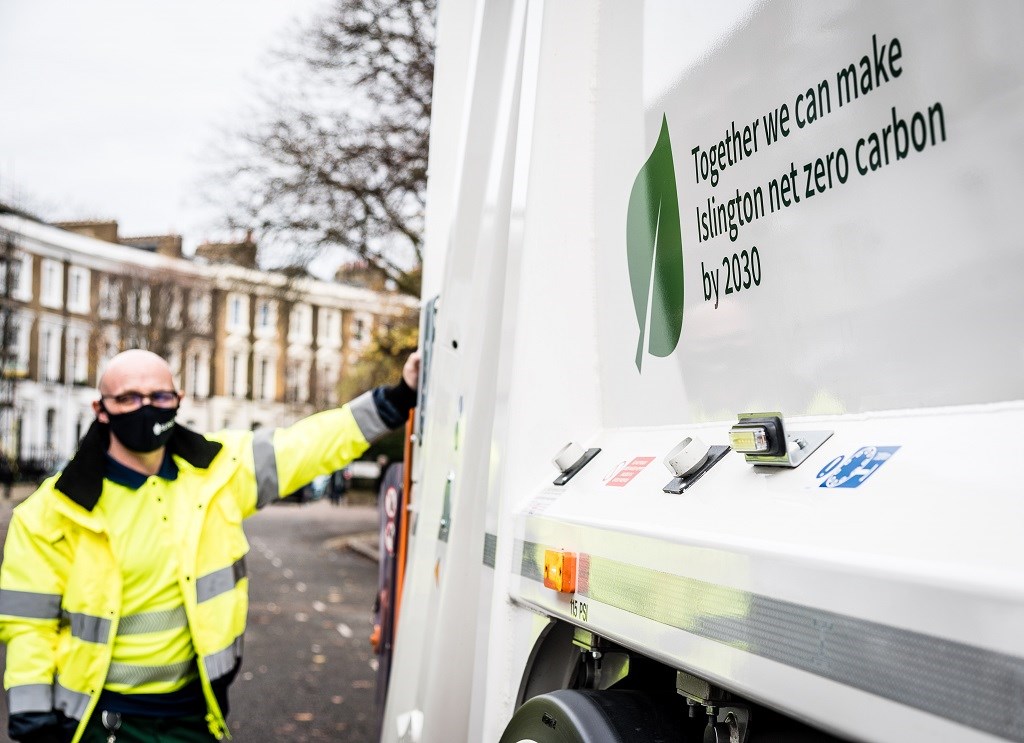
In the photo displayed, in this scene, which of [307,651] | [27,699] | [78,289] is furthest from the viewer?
[78,289]

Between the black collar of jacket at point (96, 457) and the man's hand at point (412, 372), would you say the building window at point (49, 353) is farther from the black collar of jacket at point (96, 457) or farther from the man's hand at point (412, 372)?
the man's hand at point (412, 372)

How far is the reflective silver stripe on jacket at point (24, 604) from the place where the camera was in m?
2.84

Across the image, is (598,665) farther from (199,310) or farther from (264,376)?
(264,376)

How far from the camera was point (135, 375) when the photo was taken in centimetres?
315

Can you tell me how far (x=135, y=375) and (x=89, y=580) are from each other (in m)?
0.65

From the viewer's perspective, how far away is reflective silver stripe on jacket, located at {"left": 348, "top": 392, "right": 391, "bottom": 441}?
Answer: 3410mm

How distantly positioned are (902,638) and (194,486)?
103 inches

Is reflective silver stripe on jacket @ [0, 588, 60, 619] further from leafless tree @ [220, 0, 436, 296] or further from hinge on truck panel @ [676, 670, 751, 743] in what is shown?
leafless tree @ [220, 0, 436, 296]

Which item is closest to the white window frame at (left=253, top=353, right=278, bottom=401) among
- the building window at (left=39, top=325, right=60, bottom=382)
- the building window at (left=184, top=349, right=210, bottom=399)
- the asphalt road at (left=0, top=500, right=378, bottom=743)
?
the building window at (left=184, top=349, right=210, bottom=399)

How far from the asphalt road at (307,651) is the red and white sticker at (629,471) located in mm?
2834

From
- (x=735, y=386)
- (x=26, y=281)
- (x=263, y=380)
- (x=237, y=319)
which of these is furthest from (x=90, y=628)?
(x=263, y=380)

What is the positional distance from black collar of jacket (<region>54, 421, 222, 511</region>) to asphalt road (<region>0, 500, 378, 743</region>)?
5.22 feet

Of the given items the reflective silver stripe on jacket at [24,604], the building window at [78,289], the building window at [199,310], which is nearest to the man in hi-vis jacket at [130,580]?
the reflective silver stripe on jacket at [24,604]

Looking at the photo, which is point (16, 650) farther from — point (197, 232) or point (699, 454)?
point (197, 232)
